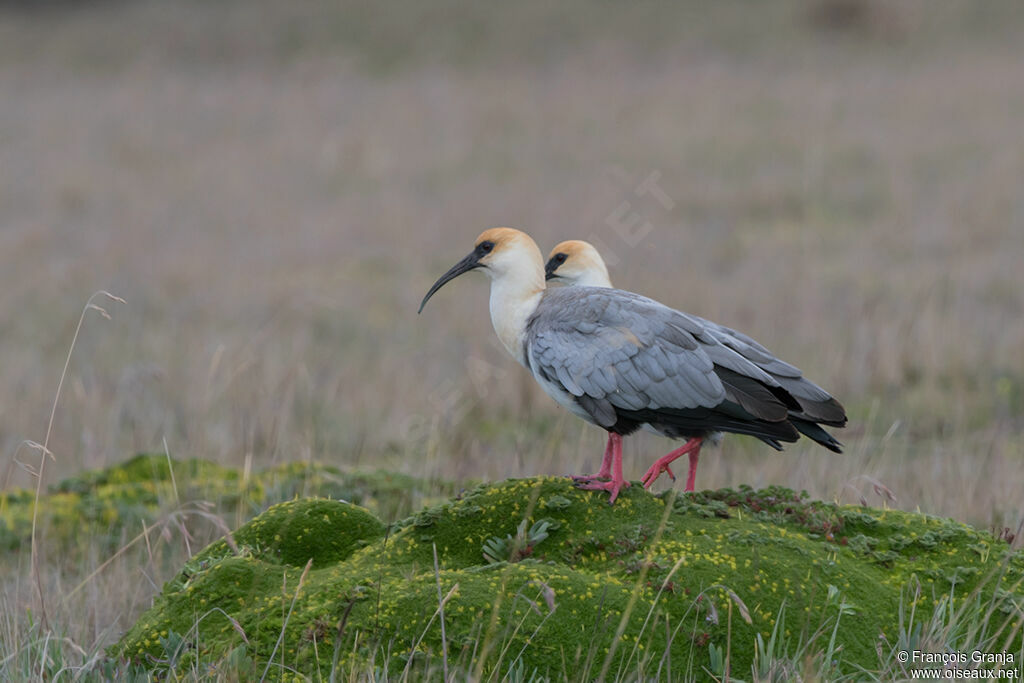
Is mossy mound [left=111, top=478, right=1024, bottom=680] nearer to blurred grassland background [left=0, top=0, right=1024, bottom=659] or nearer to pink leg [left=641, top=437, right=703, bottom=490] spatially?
pink leg [left=641, top=437, right=703, bottom=490]

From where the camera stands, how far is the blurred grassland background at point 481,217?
8828 millimetres

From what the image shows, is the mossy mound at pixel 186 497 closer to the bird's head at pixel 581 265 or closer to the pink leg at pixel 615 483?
the bird's head at pixel 581 265

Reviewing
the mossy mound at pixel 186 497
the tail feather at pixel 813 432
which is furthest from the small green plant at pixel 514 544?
the mossy mound at pixel 186 497

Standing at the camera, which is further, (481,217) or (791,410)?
(481,217)

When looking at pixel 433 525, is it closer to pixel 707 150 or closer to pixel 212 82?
pixel 707 150

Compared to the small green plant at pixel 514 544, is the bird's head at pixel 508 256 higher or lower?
higher

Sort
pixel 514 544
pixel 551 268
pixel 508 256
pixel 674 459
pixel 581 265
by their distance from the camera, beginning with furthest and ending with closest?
1. pixel 551 268
2. pixel 581 265
3. pixel 508 256
4. pixel 674 459
5. pixel 514 544

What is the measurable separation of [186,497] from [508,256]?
8.38ft

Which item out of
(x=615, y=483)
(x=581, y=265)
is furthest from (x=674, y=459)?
(x=581, y=265)

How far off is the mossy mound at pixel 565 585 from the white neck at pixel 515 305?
2.95 ft

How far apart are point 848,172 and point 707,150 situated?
2.68 metres

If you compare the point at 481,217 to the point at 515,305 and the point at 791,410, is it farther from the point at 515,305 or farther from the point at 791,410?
the point at 791,410

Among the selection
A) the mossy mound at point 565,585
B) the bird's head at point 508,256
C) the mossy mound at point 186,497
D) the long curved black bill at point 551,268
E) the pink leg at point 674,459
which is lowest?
the mossy mound at point 186,497

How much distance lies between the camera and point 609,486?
4.22 meters
